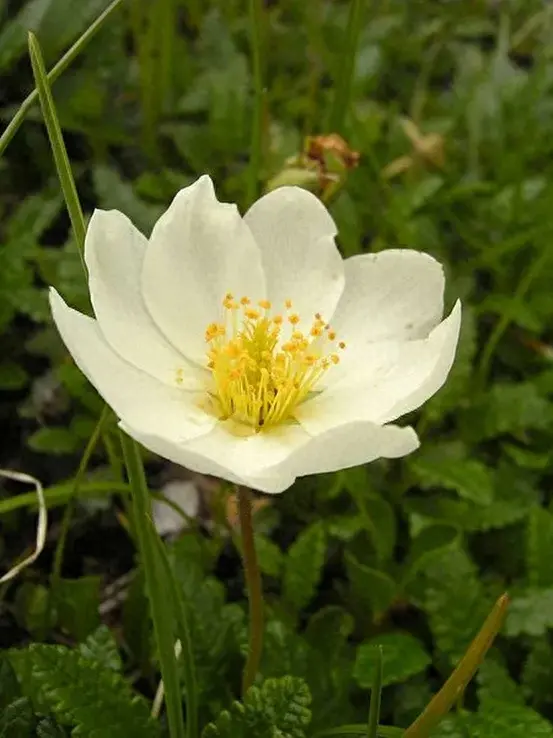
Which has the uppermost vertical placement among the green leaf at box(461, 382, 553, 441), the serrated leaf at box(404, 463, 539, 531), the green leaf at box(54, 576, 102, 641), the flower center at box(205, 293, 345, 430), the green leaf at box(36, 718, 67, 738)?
the green leaf at box(461, 382, 553, 441)

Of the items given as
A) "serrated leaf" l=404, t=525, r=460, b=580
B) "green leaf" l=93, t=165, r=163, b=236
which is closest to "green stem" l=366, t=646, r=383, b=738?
"serrated leaf" l=404, t=525, r=460, b=580

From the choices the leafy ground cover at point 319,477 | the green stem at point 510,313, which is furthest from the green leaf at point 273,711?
the green stem at point 510,313

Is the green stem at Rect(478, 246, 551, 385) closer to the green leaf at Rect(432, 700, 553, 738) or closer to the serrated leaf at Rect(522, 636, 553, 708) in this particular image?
the serrated leaf at Rect(522, 636, 553, 708)

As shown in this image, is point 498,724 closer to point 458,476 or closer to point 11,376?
point 458,476

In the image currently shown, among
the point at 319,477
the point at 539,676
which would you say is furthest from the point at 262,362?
the point at 539,676

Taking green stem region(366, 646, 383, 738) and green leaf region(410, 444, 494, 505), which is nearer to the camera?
green stem region(366, 646, 383, 738)

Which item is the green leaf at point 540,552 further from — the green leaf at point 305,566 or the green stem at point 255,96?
the green stem at point 255,96
